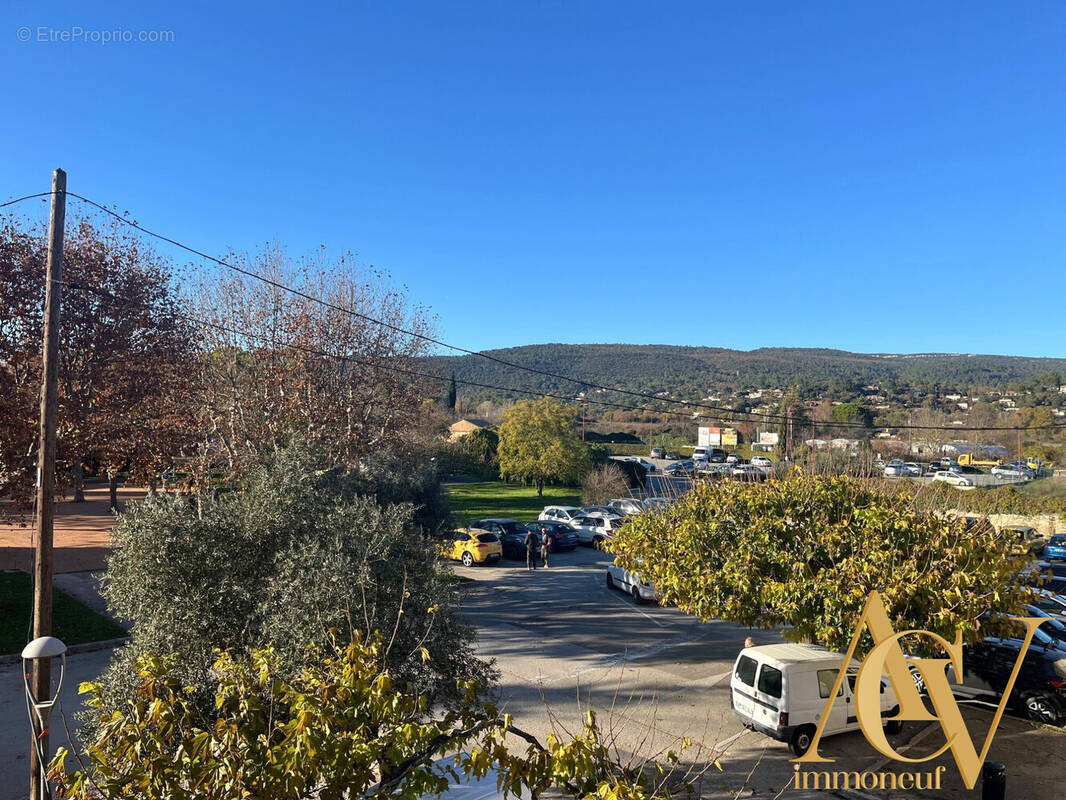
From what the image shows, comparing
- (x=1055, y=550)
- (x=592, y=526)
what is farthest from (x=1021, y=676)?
(x=1055, y=550)

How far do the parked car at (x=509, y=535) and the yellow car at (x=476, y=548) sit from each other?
1.33 ft

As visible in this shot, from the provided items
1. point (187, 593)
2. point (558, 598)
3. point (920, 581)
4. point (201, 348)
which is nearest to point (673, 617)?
point (558, 598)

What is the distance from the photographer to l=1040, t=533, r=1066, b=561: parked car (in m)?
27.2

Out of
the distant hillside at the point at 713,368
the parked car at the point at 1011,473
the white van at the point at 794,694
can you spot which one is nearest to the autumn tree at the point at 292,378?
the white van at the point at 794,694

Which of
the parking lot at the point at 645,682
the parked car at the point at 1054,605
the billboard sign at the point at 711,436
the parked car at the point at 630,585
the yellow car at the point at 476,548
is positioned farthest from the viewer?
the billboard sign at the point at 711,436

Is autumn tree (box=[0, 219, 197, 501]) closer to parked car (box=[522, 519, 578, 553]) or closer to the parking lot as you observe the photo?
the parking lot

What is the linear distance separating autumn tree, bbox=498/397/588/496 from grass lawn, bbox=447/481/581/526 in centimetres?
165

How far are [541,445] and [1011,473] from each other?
32.1 m

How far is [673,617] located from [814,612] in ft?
27.3

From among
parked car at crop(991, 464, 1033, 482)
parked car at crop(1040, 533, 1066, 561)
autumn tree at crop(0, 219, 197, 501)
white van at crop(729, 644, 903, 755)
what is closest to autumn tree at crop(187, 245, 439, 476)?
autumn tree at crop(0, 219, 197, 501)

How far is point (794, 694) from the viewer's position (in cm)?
950

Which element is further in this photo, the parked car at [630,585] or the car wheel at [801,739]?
the parked car at [630,585]

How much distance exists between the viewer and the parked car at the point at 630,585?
61.1 ft

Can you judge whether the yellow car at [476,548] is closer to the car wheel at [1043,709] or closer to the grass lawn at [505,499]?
the grass lawn at [505,499]
